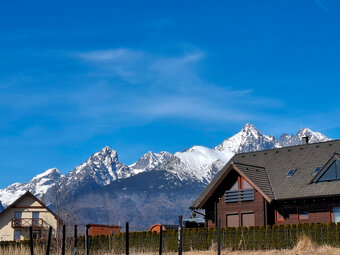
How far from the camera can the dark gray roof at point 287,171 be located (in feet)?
150

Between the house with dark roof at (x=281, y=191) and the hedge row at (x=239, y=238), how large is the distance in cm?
765

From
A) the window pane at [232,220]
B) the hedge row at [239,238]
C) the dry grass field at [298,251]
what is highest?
the window pane at [232,220]

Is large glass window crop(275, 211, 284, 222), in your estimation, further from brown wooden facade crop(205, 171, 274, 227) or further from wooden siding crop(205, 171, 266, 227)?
wooden siding crop(205, 171, 266, 227)

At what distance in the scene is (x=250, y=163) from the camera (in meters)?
55.1

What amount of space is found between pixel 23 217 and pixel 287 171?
162ft

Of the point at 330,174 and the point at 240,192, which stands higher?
the point at 330,174

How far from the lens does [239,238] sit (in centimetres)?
3847

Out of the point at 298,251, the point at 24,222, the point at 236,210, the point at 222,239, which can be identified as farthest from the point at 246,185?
the point at 24,222

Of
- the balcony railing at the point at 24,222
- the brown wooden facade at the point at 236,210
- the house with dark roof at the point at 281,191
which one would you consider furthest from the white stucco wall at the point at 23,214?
the house with dark roof at the point at 281,191

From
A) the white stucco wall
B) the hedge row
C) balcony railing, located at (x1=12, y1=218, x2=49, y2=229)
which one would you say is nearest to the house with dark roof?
the hedge row

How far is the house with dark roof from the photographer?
45.1 metres

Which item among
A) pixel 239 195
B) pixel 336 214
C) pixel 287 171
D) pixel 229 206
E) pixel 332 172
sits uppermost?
pixel 287 171

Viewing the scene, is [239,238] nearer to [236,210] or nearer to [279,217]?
[279,217]

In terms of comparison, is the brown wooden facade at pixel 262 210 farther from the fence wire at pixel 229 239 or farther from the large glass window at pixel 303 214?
the fence wire at pixel 229 239
